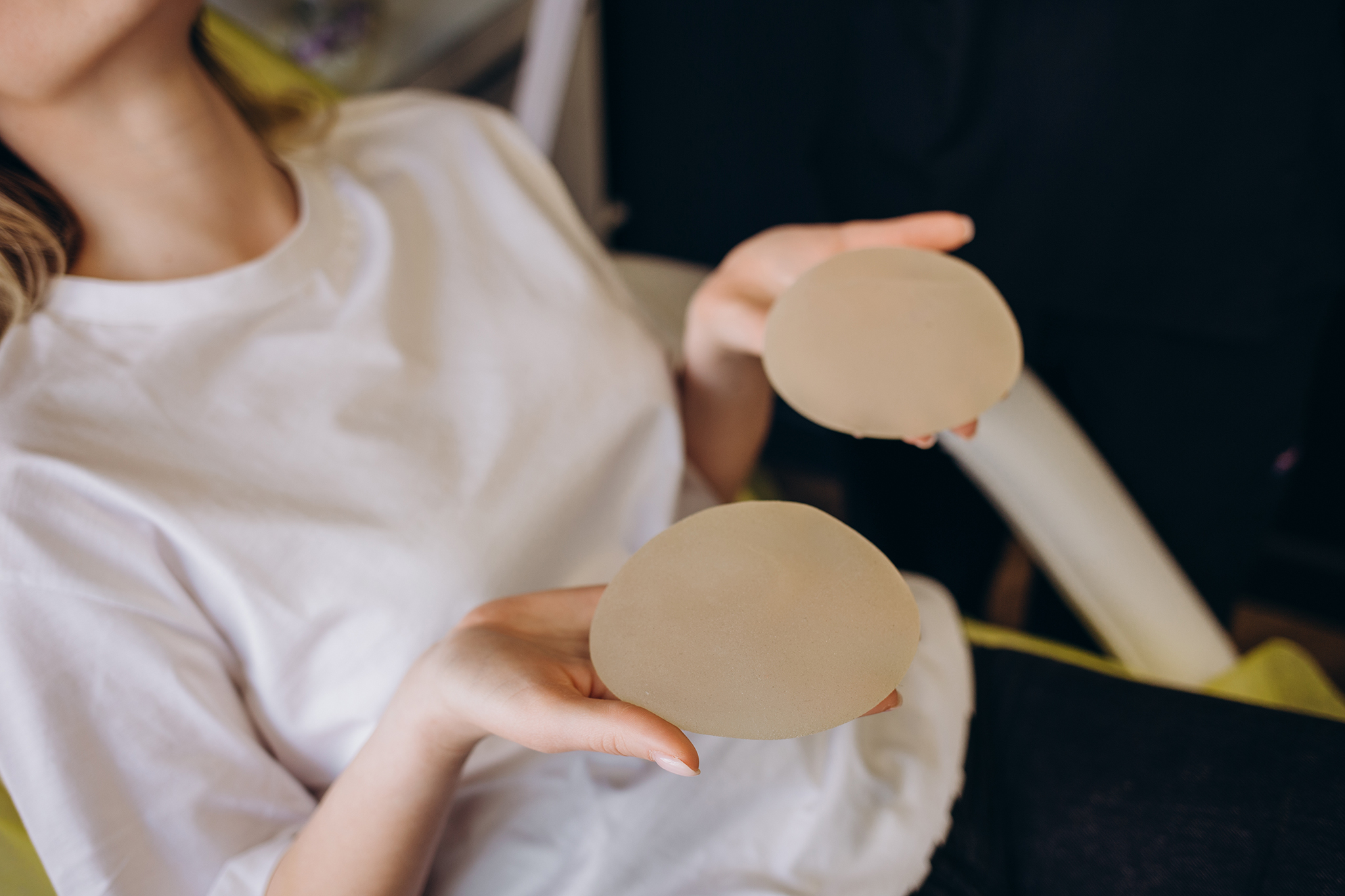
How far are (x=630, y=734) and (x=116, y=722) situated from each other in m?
0.34

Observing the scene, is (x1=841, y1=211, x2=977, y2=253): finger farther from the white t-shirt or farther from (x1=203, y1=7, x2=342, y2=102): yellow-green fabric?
(x1=203, y1=7, x2=342, y2=102): yellow-green fabric

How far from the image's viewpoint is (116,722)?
0.51 meters

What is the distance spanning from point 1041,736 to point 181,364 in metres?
0.67

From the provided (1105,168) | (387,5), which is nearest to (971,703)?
(1105,168)

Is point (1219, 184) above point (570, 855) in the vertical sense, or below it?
above

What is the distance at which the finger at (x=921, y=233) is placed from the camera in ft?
2.08

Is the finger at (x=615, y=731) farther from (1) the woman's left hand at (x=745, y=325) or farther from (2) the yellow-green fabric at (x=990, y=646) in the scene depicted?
(2) the yellow-green fabric at (x=990, y=646)

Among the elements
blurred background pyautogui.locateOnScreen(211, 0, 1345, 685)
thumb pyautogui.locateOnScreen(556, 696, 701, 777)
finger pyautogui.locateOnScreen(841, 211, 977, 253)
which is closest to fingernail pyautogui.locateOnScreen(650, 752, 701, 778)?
thumb pyautogui.locateOnScreen(556, 696, 701, 777)

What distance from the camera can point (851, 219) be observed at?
3.49ft

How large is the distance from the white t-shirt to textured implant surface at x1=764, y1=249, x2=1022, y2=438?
0.20 metres

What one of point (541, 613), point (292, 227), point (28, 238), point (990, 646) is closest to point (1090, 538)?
point (990, 646)

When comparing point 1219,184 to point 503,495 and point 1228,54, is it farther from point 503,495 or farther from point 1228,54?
point 503,495

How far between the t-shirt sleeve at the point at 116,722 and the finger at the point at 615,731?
272 mm

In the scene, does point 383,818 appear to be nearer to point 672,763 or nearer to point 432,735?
point 432,735
